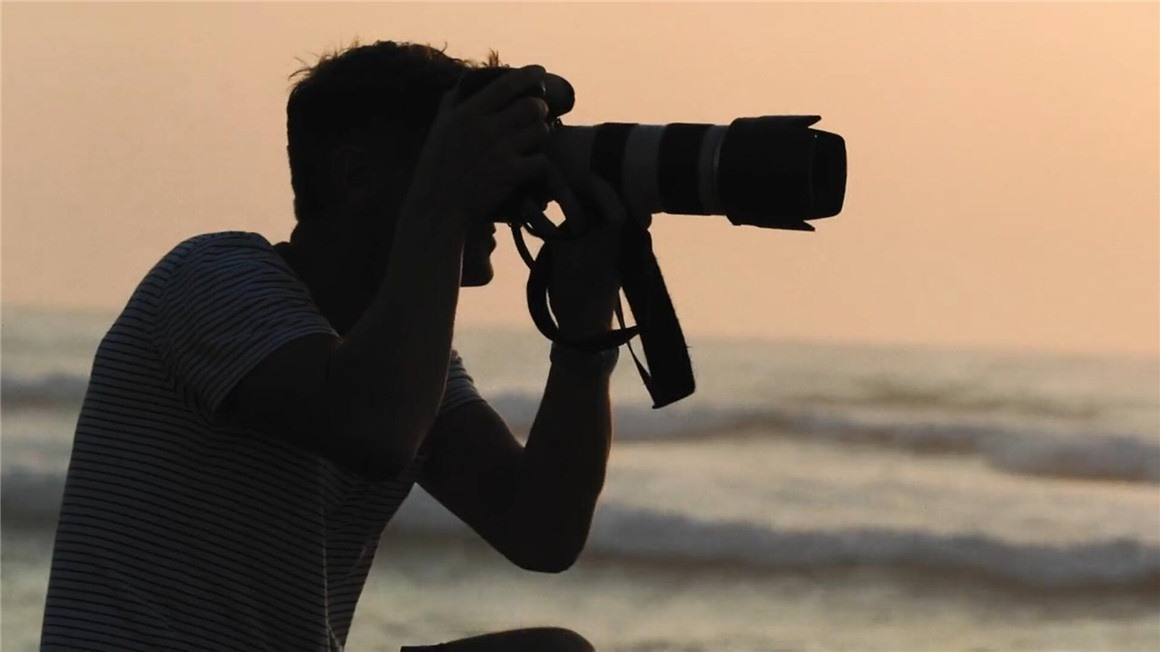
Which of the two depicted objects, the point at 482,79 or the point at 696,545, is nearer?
the point at 482,79

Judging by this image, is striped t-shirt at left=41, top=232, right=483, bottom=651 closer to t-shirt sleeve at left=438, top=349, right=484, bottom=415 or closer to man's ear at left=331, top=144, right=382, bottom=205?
man's ear at left=331, top=144, right=382, bottom=205

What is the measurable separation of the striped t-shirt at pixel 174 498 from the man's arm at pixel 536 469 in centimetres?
29

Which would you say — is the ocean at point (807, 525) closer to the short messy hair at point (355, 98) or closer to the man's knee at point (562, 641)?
the man's knee at point (562, 641)

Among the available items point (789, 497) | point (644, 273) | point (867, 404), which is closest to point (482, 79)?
point (644, 273)

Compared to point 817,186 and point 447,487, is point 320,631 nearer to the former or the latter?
point 447,487

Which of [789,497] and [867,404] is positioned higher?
[867,404]

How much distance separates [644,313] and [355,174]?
30 centimetres

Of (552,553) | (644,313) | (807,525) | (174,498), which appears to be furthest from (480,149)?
(807,525)

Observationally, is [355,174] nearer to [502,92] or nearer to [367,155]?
[367,155]

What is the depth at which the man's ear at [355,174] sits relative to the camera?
1.61 m

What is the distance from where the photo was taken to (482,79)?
1.46 meters

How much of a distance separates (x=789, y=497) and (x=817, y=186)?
6.10m

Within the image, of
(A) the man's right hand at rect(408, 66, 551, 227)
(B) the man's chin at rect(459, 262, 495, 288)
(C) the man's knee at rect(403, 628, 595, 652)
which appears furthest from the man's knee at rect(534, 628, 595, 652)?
(A) the man's right hand at rect(408, 66, 551, 227)

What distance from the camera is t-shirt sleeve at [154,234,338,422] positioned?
1.41 meters
